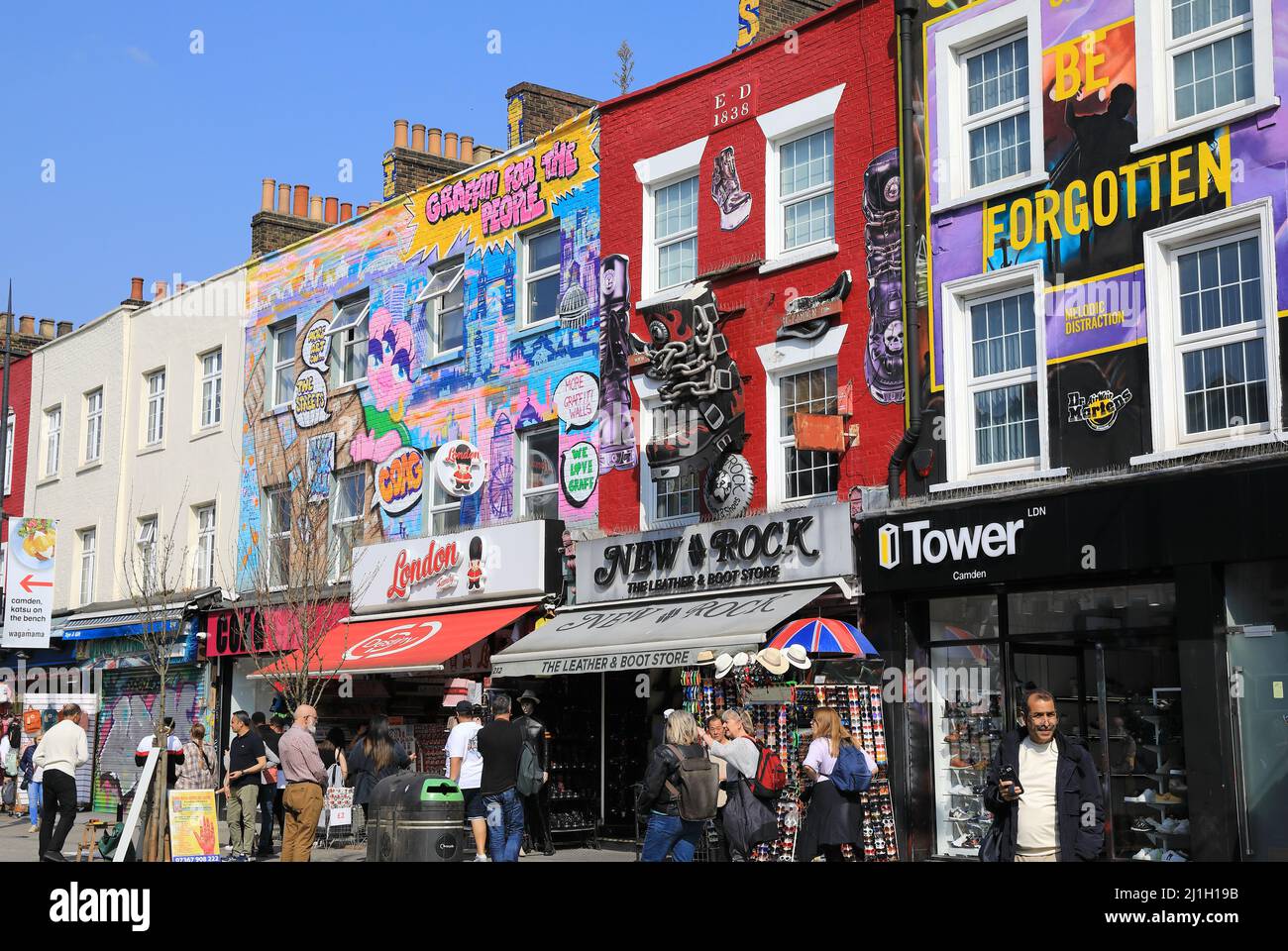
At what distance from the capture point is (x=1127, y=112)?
15.1 metres

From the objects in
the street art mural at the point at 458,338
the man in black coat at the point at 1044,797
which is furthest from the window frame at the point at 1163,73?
the street art mural at the point at 458,338

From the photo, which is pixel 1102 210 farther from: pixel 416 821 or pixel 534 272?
pixel 534 272

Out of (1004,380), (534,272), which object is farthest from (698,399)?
(1004,380)

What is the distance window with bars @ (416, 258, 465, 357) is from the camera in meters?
23.9

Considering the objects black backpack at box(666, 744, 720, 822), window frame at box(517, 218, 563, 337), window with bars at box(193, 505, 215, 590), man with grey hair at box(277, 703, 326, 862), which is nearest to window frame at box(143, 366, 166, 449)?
window with bars at box(193, 505, 215, 590)

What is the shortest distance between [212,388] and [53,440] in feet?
25.5

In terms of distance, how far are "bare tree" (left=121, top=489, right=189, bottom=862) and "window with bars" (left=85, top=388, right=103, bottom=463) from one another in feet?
8.23

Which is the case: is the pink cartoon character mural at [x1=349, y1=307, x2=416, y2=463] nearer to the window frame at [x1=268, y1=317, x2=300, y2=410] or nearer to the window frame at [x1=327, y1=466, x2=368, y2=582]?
the window frame at [x1=327, y1=466, x2=368, y2=582]

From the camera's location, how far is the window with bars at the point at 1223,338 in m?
13.9

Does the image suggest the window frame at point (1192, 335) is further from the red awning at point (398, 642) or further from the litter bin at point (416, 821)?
the red awning at point (398, 642)

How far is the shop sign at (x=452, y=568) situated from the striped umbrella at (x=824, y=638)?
559cm

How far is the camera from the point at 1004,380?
1605 cm

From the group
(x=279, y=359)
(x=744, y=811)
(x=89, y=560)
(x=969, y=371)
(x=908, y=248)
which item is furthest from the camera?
(x=89, y=560)

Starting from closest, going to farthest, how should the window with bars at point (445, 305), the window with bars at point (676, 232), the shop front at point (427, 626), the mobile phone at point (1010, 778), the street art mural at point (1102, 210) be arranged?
the mobile phone at point (1010, 778)
the street art mural at point (1102, 210)
the window with bars at point (676, 232)
the shop front at point (427, 626)
the window with bars at point (445, 305)
